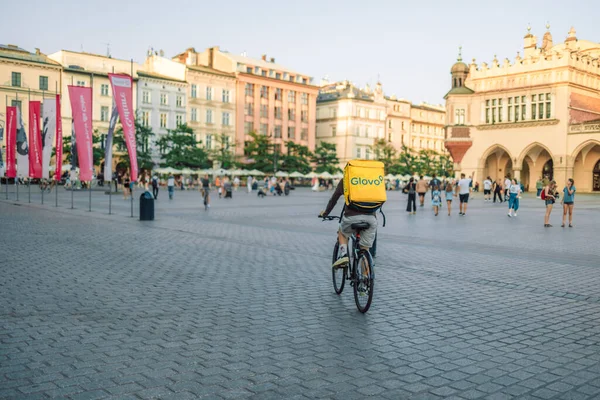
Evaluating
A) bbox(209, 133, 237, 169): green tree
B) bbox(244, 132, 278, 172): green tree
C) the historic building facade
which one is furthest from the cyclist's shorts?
bbox(244, 132, 278, 172): green tree

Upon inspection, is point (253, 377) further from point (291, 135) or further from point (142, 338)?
point (291, 135)

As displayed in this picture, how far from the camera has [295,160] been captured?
79.2 metres

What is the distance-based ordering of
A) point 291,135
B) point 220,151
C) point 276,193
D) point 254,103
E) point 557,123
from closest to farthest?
point 276,193
point 557,123
point 220,151
point 254,103
point 291,135

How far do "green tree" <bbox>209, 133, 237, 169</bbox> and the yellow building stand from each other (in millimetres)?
19404

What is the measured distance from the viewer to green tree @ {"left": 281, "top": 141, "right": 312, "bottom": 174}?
79000 millimetres

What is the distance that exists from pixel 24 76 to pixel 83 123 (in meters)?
48.4

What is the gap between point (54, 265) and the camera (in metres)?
9.91

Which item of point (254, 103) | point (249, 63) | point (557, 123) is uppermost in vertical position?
point (249, 63)

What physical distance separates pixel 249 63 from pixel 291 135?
1262 centimetres

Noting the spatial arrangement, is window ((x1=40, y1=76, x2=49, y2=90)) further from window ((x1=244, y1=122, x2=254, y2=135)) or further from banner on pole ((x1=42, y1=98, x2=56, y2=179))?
banner on pole ((x1=42, y1=98, x2=56, y2=179))

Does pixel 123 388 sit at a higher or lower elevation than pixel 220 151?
lower

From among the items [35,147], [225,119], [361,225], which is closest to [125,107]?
[35,147]

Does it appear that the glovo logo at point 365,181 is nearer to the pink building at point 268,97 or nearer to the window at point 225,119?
the pink building at point 268,97

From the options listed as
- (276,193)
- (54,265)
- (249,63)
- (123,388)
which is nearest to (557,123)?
(276,193)
